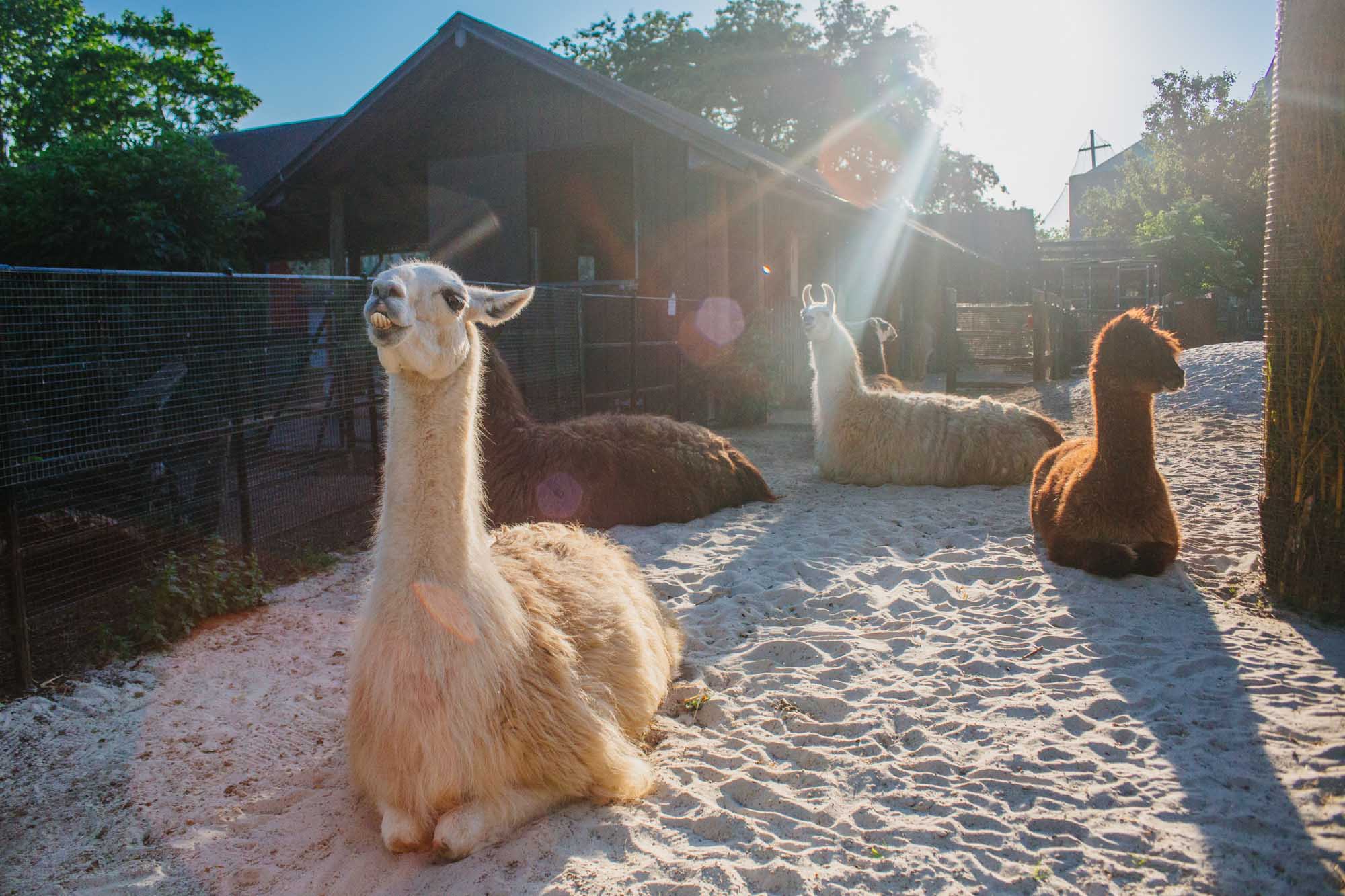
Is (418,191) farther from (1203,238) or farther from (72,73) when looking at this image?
(1203,238)

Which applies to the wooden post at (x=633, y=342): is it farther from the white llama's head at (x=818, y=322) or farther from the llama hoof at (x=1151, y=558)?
the llama hoof at (x=1151, y=558)

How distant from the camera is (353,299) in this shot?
19.7ft

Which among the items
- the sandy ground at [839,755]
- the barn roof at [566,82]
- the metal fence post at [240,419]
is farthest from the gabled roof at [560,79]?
the sandy ground at [839,755]

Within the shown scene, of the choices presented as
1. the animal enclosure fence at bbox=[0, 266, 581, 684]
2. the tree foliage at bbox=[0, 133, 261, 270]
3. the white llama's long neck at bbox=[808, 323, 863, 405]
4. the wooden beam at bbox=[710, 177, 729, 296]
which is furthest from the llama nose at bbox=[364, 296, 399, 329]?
the wooden beam at bbox=[710, 177, 729, 296]

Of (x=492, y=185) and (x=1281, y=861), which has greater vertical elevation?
(x=492, y=185)

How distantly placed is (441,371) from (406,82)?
1057 centimetres

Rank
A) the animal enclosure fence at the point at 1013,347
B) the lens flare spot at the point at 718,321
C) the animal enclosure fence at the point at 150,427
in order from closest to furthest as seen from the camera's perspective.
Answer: the animal enclosure fence at the point at 150,427
the lens flare spot at the point at 718,321
the animal enclosure fence at the point at 1013,347

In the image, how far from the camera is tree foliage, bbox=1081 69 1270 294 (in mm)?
28469

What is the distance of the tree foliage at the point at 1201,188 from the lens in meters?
28.5

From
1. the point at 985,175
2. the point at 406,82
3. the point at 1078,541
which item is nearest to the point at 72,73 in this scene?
the point at 406,82

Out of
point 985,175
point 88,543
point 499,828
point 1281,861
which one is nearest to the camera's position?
point 1281,861

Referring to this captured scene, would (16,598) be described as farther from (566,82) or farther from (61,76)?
(61,76)

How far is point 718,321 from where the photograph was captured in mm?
11922

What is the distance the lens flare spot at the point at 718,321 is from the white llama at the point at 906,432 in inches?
134
